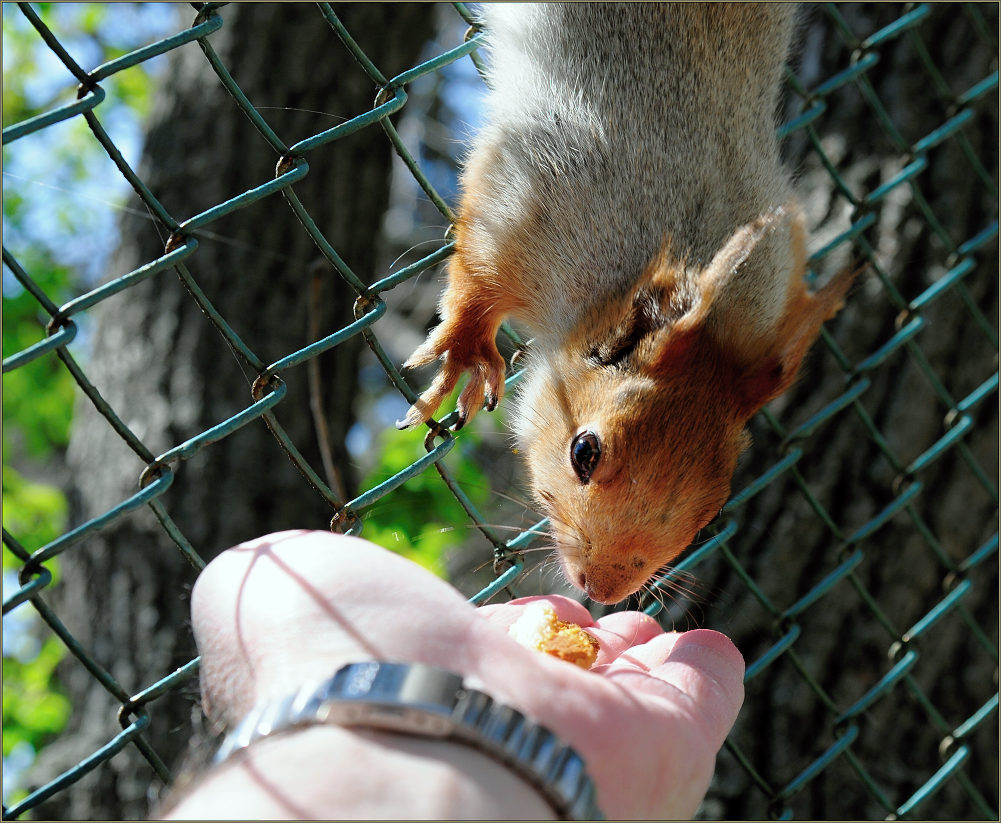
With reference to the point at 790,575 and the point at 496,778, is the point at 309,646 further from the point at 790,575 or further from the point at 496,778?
the point at 790,575

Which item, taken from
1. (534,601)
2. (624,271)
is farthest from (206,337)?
(534,601)

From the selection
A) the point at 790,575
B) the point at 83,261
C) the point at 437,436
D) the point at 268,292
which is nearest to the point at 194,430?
the point at 268,292

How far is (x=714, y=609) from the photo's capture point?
2281 millimetres

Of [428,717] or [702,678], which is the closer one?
[428,717]

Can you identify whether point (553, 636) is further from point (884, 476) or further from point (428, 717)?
point (884, 476)

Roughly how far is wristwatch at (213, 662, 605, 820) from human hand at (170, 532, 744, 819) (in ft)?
0.09

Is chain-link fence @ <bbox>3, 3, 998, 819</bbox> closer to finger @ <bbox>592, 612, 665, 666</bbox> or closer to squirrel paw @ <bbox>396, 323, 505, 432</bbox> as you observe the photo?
squirrel paw @ <bbox>396, 323, 505, 432</bbox>

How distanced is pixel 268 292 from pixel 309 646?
2160 millimetres

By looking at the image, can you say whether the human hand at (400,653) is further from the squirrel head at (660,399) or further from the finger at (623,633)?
the squirrel head at (660,399)

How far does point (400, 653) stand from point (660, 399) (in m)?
0.94

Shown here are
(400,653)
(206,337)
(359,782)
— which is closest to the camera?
(359,782)

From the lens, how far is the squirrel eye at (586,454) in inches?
69.2

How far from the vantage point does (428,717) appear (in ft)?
2.93

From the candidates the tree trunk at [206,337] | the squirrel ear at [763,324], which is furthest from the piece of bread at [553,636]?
the tree trunk at [206,337]
